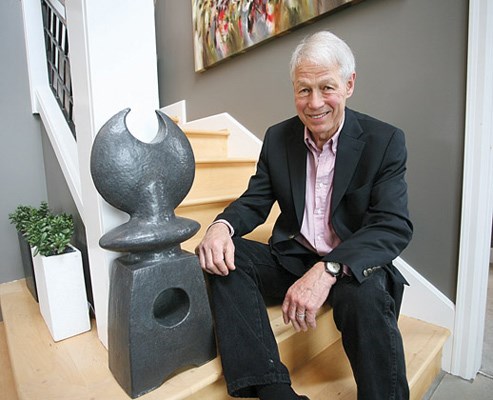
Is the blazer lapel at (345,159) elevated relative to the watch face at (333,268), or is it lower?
elevated

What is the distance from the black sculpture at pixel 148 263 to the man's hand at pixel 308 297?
0.23 meters

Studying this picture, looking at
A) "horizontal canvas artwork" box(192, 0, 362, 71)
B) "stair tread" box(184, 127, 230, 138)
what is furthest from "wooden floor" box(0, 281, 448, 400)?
"horizontal canvas artwork" box(192, 0, 362, 71)

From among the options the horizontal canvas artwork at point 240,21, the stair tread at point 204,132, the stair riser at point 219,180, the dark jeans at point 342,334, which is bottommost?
the dark jeans at point 342,334

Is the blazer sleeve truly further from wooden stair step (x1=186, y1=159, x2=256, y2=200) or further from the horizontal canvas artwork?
the horizontal canvas artwork

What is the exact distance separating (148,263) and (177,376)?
307 millimetres

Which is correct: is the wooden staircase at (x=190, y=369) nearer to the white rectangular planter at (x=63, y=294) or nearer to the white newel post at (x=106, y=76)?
the white rectangular planter at (x=63, y=294)

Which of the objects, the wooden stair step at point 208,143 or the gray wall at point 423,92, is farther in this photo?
Result: the wooden stair step at point 208,143

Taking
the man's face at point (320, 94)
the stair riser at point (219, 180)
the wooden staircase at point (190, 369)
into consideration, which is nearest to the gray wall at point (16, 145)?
the wooden staircase at point (190, 369)

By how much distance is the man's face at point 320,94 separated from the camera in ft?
2.90

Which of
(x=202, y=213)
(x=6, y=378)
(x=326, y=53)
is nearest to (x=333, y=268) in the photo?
(x=326, y=53)

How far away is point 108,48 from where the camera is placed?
823mm

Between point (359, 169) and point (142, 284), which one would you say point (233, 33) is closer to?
point (359, 169)

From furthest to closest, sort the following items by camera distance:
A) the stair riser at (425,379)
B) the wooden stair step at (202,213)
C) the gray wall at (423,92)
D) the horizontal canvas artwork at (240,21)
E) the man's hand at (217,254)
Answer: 1. the horizontal canvas artwork at (240,21)
2. the wooden stair step at (202,213)
3. the gray wall at (423,92)
4. the stair riser at (425,379)
5. the man's hand at (217,254)

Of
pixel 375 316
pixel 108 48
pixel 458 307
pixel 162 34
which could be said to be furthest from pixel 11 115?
pixel 458 307
